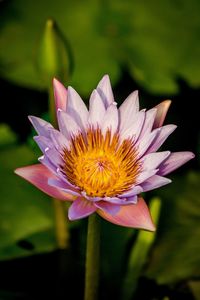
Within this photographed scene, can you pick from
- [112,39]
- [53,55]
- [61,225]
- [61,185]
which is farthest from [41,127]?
[112,39]

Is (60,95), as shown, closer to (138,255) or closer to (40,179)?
(40,179)

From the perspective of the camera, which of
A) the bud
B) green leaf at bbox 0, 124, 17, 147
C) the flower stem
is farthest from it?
green leaf at bbox 0, 124, 17, 147

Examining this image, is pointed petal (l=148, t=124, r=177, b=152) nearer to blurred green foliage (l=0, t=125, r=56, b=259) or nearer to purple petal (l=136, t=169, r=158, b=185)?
purple petal (l=136, t=169, r=158, b=185)

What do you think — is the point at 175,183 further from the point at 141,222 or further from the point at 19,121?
the point at 141,222

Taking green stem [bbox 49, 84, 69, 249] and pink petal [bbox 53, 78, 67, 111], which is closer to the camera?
pink petal [bbox 53, 78, 67, 111]

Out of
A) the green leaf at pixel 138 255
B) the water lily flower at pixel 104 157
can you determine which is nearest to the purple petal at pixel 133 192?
the water lily flower at pixel 104 157

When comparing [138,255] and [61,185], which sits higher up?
[61,185]

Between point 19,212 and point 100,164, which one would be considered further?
point 19,212

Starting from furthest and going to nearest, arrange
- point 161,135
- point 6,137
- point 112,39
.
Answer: point 112,39 < point 6,137 < point 161,135

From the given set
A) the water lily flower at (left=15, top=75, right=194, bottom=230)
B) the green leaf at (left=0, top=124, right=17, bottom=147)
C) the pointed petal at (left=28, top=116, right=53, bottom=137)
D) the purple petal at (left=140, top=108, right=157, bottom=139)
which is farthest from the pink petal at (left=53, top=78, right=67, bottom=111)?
the green leaf at (left=0, top=124, right=17, bottom=147)
